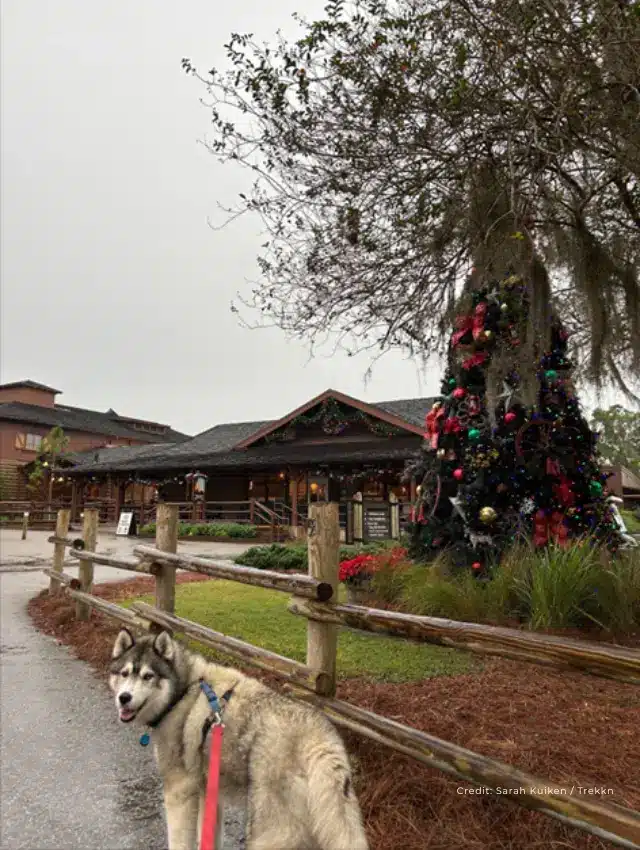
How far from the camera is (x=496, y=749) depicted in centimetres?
335

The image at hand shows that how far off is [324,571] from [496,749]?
1421 millimetres

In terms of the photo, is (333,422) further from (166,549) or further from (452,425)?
(166,549)

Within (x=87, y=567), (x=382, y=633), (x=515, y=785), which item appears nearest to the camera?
(x=515, y=785)

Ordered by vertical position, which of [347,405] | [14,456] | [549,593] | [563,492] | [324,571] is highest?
[347,405]

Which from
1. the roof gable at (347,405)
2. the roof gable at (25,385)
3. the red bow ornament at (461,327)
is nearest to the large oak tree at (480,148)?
the red bow ornament at (461,327)

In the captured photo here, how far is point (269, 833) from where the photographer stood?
86.7 inches

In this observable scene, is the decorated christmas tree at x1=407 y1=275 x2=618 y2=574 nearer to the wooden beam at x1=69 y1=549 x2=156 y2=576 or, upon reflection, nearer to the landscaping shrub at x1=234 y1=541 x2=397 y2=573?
the wooden beam at x1=69 y1=549 x2=156 y2=576

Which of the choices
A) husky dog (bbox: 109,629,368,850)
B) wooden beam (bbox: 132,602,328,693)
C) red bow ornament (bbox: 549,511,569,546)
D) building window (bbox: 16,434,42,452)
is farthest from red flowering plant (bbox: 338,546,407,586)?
building window (bbox: 16,434,42,452)

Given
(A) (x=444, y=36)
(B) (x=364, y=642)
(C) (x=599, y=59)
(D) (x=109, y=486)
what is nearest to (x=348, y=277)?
(A) (x=444, y=36)

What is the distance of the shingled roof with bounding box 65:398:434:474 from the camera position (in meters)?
23.5

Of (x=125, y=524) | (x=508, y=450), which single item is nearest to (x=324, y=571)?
(x=508, y=450)

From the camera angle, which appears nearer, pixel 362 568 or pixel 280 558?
pixel 362 568

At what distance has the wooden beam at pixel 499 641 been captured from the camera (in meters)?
2.21

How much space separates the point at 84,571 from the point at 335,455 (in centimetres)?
1598
